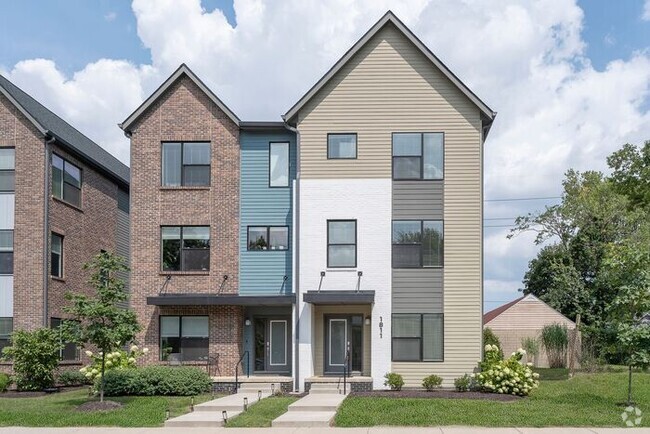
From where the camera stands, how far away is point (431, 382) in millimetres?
23875

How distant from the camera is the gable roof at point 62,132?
2730 centimetres

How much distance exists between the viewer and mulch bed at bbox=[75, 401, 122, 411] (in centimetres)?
1939

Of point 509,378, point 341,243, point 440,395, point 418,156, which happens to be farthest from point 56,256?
point 509,378

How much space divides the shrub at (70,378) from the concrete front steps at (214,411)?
6898 mm

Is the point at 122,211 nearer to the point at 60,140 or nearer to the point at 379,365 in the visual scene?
the point at 60,140

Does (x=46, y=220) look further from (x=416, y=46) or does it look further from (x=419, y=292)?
(x=416, y=46)

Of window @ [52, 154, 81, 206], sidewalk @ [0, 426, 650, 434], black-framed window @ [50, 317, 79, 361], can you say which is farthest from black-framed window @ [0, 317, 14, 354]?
sidewalk @ [0, 426, 650, 434]

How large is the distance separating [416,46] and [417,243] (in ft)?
21.0

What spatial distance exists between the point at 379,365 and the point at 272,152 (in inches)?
309

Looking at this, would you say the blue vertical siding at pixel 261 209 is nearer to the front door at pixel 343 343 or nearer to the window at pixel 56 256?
the front door at pixel 343 343

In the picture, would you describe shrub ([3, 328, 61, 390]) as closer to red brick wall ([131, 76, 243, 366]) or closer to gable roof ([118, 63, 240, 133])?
red brick wall ([131, 76, 243, 366])

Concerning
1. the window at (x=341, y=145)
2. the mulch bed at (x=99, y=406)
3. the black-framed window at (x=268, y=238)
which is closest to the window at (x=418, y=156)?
the window at (x=341, y=145)

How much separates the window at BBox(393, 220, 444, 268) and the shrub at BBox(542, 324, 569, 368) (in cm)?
1195

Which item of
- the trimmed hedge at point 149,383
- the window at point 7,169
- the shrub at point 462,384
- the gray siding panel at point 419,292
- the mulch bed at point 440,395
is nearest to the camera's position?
the mulch bed at point 440,395
